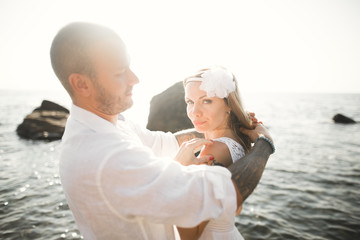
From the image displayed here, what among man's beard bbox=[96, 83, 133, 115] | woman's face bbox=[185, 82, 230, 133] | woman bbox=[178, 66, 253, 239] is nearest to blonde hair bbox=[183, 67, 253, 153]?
woman bbox=[178, 66, 253, 239]

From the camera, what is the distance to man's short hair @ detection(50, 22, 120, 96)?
69.3 inches

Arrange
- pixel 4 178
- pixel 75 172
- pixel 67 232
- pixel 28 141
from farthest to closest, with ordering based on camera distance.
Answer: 1. pixel 28 141
2. pixel 4 178
3. pixel 67 232
4. pixel 75 172

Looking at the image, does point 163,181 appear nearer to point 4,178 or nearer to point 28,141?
point 4,178

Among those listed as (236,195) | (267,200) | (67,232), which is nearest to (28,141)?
(67,232)

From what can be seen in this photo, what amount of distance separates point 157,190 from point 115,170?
309 mm

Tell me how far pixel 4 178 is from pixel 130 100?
1096 centimetres

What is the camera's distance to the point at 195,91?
281 centimetres

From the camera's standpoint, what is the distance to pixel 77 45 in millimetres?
1762

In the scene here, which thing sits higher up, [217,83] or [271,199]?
[217,83]

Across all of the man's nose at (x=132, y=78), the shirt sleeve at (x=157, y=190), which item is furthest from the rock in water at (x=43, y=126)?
the shirt sleeve at (x=157, y=190)

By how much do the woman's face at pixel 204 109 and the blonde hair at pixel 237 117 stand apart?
0.34 feet

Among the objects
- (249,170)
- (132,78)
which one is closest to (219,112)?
(249,170)

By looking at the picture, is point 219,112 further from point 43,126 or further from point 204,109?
point 43,126

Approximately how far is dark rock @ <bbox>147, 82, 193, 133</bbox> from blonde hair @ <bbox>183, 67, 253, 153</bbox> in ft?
19.3
